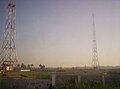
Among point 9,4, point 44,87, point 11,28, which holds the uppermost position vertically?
point 9,4

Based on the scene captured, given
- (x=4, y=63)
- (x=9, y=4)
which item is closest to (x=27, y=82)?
(x=4, y=63)

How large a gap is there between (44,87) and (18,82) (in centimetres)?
256

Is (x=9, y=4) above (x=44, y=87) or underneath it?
above

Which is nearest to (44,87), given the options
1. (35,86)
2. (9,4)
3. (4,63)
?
(35,86)

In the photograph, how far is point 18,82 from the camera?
18.2 m

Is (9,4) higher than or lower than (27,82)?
higher

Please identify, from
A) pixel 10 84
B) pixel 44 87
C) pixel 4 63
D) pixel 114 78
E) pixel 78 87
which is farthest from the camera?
pixel 4 63

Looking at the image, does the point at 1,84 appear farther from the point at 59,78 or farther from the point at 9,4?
the point at 9,4

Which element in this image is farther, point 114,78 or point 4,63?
point 4,63

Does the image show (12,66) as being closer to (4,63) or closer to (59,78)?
(4,63)

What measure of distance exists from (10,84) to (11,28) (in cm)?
3643

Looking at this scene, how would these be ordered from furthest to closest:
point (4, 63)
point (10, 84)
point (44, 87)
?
point (4, 63), point (10, 84), point (44, 87)

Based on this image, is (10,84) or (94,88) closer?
(94,88)

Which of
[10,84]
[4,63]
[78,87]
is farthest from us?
[4,63]
